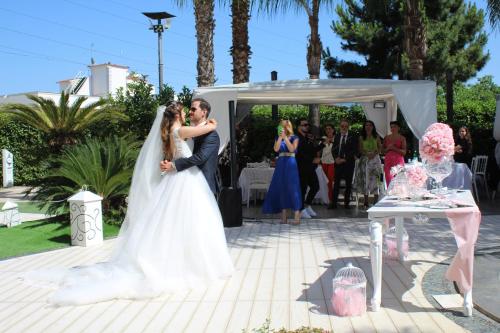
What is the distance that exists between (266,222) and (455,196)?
4.83 meters

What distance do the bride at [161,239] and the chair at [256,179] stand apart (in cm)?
567

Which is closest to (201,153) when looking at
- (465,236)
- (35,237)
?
(465,236)

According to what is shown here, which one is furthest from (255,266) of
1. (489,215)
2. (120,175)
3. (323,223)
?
(489,215)

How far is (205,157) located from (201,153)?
0.20 ft

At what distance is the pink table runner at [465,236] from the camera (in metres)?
4.28

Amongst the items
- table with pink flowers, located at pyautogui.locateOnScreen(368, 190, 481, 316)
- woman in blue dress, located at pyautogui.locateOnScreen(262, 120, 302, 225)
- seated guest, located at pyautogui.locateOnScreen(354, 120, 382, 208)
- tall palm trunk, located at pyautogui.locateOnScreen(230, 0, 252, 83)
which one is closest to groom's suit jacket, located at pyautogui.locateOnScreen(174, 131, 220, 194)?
table with pink flowers, located at pyautogui.locateOnScreen(368, 190, 481, 316)

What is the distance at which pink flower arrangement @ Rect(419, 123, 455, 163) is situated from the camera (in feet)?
15.8

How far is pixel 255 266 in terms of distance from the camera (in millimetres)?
6242

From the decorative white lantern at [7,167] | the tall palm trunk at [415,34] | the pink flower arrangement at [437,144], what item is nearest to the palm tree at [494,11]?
the tall palm trunk at [415,34]

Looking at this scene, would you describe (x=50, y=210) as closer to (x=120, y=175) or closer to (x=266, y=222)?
(x=120, y=175)

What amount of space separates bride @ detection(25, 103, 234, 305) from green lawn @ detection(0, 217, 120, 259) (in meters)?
1.82

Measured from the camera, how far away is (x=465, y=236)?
429 cm

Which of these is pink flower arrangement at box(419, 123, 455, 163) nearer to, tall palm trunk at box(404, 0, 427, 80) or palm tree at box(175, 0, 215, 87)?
tall palm trunk at box(404, 0, 427, 80)

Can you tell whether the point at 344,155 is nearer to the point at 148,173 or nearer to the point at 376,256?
the point at 148,173
